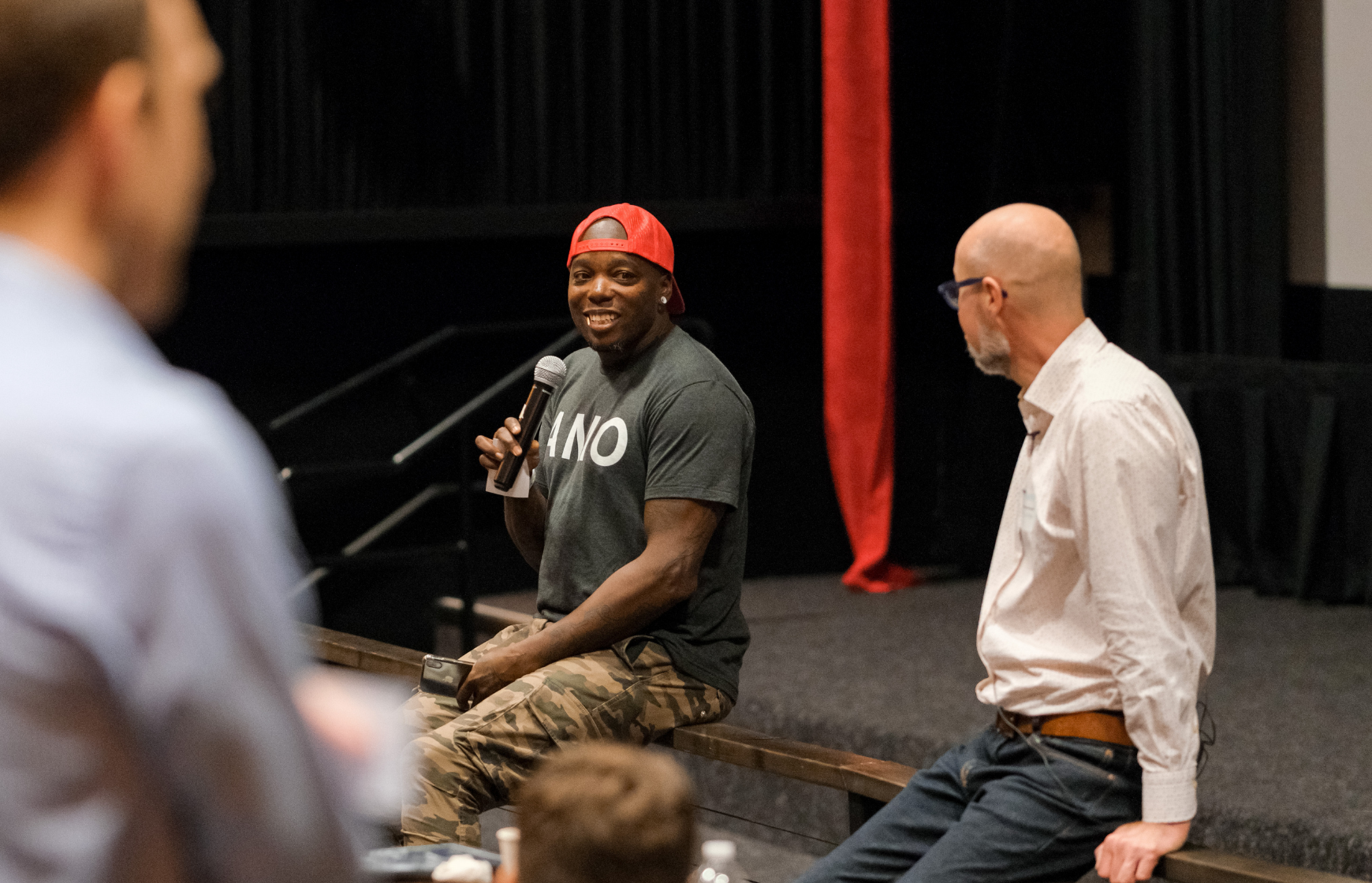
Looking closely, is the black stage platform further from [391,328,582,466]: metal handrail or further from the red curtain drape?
[391,328,582,466]: metal handrail

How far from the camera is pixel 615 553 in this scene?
2646 millimetres

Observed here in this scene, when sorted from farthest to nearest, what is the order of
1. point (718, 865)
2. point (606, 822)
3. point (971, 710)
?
point (971, 710) < point (718, 865) < point (606, 822)

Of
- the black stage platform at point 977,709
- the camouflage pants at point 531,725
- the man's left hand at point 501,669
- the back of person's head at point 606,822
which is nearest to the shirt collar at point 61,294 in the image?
the back of person's head at point 606,822

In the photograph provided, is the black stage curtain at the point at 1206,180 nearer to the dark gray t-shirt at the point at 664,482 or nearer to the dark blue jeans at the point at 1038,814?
the dark gray t-shirt at the point at 664,482

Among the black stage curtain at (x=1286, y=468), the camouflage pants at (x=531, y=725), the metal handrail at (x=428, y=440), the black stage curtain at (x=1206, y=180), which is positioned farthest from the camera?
the black stage curtain at (x=1206, y=180)

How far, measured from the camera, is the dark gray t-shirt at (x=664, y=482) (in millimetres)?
2592

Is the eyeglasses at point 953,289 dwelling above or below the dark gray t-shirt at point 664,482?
above

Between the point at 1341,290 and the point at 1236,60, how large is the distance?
848mm

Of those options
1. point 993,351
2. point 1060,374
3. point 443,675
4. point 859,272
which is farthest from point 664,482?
point 859,272

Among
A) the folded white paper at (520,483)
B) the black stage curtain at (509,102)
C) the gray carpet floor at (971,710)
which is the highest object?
→ the black stage curtain at (509,102)

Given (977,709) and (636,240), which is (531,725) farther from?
(977,709)

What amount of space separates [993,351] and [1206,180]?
3.68m

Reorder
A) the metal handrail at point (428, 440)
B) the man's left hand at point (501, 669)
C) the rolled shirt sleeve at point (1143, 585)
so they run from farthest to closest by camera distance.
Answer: the metal handrail at point (428, 440) → the man's left hand at point (501, 669) → the rolled shirt sleeve at point (1143, 585)

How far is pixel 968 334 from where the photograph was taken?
220 centimetres
